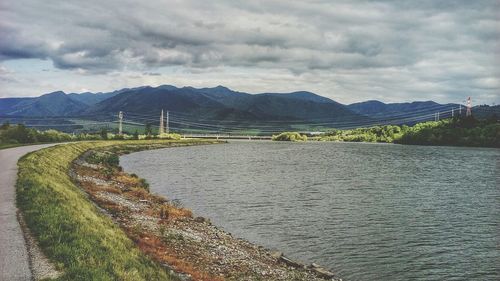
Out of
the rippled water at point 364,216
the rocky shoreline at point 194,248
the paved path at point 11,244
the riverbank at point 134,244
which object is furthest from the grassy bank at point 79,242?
the rippled water at point 364,216

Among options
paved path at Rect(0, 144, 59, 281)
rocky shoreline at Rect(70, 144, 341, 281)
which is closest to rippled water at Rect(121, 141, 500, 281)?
rocky shoreline at Rect(70, 144, 341, 281)

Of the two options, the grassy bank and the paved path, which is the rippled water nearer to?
the grassy bank

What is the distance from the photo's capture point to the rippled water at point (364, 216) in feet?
108

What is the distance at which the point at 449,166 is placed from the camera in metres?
113

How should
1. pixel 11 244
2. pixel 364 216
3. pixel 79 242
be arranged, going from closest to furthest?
1. pixel 11 244
2. pixel 79 242
3. pixel 364 216

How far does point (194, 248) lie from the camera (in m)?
30.7

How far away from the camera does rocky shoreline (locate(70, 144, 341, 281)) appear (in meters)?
26.2

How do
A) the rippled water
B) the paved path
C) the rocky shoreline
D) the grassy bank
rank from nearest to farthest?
the paved path, the grassy bank, the rocky shoreline, the rippled water

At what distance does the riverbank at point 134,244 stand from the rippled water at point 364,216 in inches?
165

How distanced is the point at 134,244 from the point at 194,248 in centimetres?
545

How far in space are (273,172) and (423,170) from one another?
36.5 m

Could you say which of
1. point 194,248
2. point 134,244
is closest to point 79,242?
point 134,244

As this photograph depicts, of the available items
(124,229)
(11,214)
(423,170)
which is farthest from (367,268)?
(423,170)

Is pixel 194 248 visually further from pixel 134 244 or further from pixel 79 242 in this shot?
pixel 79 242
